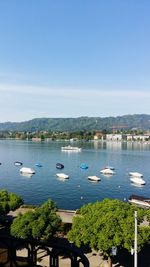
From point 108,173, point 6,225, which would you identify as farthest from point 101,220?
point 108,173

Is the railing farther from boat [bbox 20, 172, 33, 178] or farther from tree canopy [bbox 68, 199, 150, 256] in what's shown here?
boat [bbox 20, 172, 33, 178]

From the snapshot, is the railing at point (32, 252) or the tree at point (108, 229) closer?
the railing at point (32, 252)

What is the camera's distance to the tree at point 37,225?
32062 mm

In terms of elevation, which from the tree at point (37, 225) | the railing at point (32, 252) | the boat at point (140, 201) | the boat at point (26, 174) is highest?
the railing at point (32, 252)

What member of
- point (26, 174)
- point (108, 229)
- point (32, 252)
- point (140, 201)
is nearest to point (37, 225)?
point (108, 229)

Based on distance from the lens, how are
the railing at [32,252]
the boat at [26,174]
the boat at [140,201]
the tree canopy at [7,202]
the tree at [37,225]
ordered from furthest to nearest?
the boat at [26,174], the boat at [140,201], the tree canopy at [7,202], the tree at [37,225], the railing at [32,252]

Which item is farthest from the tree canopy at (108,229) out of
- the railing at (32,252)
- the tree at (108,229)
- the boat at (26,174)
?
the boat at (26,174)

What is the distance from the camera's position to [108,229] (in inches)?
1114

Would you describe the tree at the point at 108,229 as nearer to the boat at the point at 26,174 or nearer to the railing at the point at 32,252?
the railing at the point at 32,252

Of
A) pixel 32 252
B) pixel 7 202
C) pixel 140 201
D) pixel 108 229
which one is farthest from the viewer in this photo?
pixel 140 201

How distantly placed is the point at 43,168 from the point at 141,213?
3427 inches

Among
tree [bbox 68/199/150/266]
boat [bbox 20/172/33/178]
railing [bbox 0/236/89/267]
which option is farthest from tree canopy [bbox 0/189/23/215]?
boat [bbox 20/172/33/178]

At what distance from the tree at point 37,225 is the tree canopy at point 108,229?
2.67 meters

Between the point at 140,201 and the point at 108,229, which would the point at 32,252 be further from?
the point at 140,201
